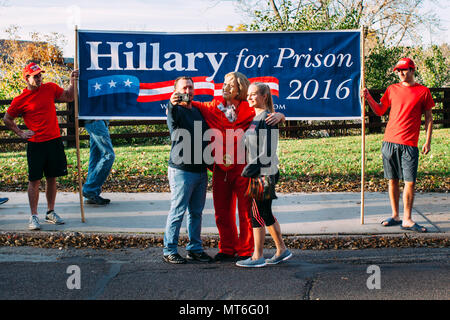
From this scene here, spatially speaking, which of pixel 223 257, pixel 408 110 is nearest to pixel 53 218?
pixel 223 257

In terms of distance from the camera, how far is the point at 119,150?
13.8m

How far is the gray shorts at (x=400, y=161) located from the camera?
6.07m

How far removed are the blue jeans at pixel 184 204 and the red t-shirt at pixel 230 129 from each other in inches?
12.1

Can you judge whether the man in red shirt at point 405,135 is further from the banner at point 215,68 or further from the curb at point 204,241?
the banner at point 215,68

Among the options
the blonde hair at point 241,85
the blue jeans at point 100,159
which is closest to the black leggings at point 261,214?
the blonde hair at point 241,85

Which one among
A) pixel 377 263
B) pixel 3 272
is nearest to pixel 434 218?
pixel 377 263

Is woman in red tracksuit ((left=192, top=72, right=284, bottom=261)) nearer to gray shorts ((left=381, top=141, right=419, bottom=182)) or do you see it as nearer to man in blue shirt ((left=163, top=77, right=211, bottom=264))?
man in blue shirt ((left=163, top=77, right=211, bottom=264))

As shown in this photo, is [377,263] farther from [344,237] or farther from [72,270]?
[72,270]

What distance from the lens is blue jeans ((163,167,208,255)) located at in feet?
16.2

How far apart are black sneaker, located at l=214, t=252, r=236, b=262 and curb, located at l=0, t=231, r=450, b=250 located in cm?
56

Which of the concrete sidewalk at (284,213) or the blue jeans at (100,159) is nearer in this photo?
the concrete sidewalk at (284,213)

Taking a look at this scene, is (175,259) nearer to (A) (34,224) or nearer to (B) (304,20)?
(A) (34,224)

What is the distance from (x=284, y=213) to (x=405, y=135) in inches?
74.6

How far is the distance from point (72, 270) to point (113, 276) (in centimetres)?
45
